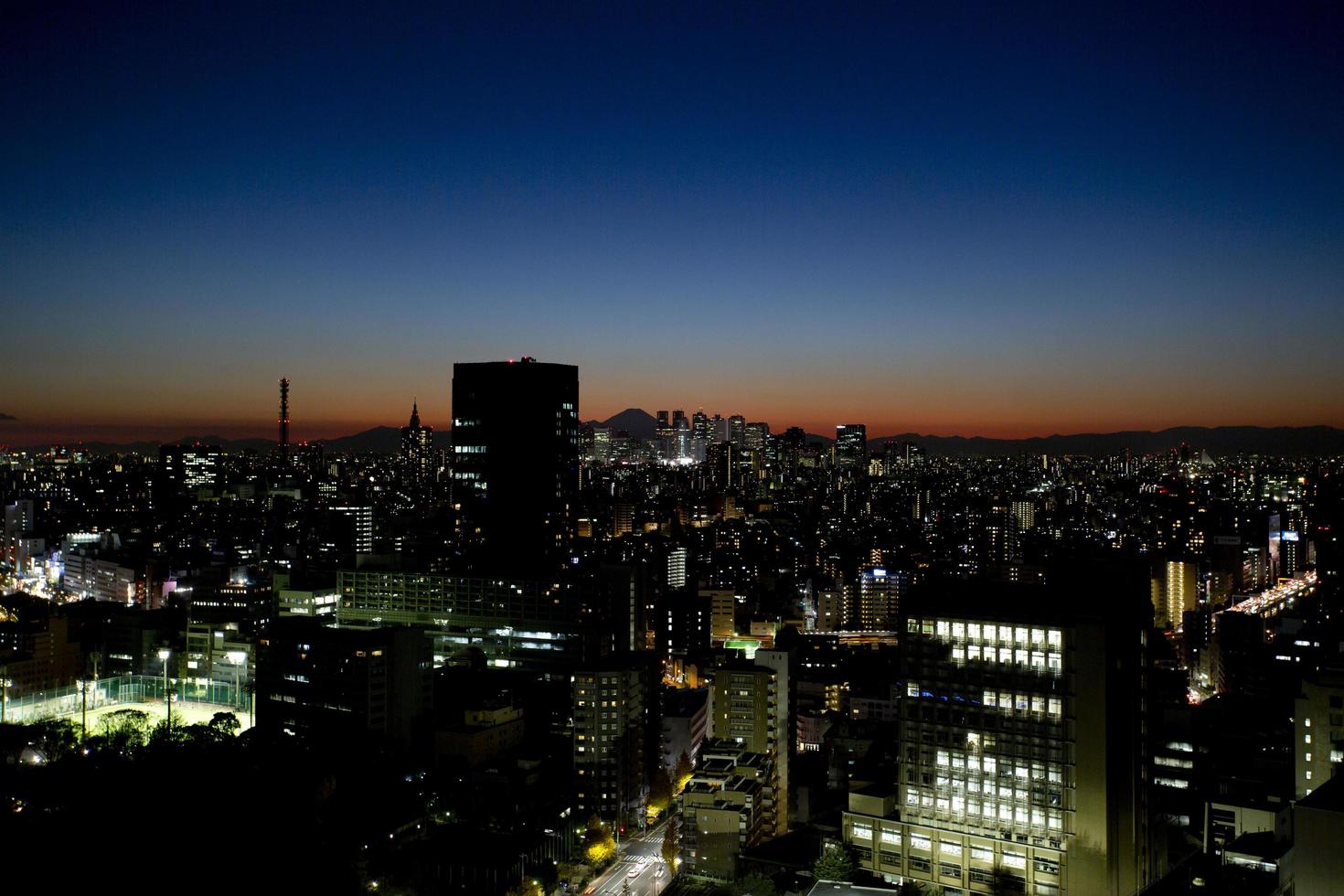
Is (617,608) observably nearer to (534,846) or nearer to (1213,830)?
(534,846)

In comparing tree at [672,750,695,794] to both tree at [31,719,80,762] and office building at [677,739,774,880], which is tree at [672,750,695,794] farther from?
tree at [31,719,80,762]

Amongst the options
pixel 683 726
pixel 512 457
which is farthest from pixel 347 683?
pixel 512 457

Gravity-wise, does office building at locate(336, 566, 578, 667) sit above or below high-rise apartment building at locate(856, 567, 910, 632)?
above

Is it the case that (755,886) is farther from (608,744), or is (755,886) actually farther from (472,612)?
(472,612)

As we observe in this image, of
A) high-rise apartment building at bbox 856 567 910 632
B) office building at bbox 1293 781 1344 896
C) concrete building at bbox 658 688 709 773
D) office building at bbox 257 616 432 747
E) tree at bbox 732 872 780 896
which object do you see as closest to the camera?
office building at bbox 1293 781 1344 896

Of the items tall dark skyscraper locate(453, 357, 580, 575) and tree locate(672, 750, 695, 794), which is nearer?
tree locate(672, 750, 695, 794)

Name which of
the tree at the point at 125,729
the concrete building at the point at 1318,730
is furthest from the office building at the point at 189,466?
the concrete building at the point at 1318,730

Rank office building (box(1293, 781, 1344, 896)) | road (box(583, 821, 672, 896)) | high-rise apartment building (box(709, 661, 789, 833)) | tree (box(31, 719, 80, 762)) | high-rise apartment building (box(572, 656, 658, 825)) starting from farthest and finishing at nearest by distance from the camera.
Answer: high-rise apartment building (box(709, 661, 789, 833)) → high-rise apartment building (box(572, 656, 658, 825)) → tree (box(31, 719, 80, 762)) → road (box(583, 821, 672, 896)) → office building (box(1293, 781, 1344, 896))

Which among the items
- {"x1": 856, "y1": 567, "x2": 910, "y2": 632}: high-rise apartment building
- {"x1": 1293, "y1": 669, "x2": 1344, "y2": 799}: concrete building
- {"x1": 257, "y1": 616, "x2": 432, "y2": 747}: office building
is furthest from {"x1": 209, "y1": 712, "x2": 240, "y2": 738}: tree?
{"x1": 856, "y1": 567, "x2": 910, "y2": 632}: high-rise apartment building
